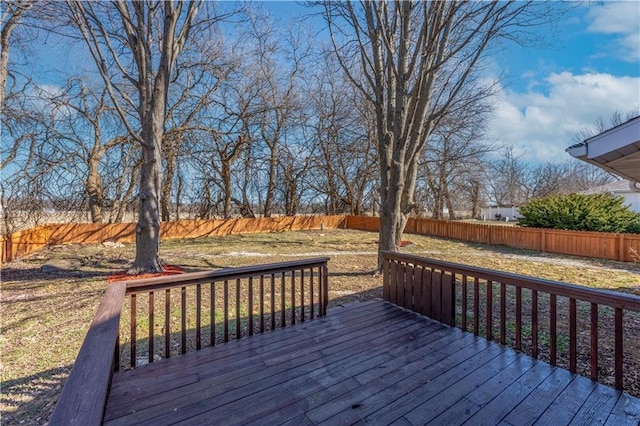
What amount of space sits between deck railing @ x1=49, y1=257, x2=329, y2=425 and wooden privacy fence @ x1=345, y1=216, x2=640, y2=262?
28.4 feet

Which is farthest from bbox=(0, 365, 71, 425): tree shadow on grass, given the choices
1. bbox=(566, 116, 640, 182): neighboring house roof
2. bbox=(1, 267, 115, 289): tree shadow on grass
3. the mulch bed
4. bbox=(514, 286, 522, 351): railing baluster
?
bbox=(566, 116, 640, 182): neighboring house roof

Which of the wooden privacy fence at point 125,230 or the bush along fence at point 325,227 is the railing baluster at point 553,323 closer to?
the bush along fence at point 325,227

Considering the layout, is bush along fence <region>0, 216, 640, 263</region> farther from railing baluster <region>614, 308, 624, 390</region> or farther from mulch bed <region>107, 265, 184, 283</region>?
railing baluster <region>614, 308, 624, 390</region>

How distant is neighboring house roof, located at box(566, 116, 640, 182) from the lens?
3.81 meters

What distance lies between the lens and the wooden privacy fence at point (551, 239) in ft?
26.4

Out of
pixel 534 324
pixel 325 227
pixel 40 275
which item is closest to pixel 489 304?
pixel 534 324

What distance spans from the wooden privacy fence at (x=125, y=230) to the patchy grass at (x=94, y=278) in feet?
1.68

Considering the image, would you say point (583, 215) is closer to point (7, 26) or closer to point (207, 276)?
point (207, 276)

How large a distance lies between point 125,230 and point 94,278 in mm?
6235

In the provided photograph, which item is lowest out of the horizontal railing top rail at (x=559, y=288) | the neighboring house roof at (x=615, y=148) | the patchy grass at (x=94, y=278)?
the patchy grass at (x=94, y=278)

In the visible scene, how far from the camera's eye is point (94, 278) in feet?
19.4

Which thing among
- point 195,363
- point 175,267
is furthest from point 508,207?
point 195,363

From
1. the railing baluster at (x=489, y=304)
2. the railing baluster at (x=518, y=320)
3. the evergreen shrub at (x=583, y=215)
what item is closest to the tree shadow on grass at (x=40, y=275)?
the railing baluster at (x=489, y=304)

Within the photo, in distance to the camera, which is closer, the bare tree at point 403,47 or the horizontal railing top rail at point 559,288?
the horizontal railing top rail at point 559,288
